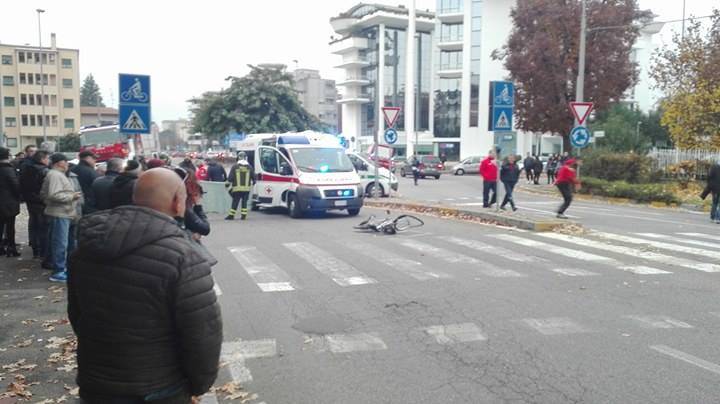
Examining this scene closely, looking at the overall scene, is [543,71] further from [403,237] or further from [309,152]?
[403,237]

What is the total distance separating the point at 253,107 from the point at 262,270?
30.8 meters

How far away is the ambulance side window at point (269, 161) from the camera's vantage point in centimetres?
1880

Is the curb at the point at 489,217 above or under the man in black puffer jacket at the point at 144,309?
under

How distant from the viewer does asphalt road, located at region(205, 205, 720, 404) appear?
5.07 meters

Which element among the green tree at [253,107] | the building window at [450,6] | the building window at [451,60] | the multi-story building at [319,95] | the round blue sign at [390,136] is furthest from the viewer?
the multi-story building at [319,95]

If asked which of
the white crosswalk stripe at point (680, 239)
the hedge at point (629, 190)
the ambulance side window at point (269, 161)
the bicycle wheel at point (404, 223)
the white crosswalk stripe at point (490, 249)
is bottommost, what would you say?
the white crosswalk stripe at point (490, 249)

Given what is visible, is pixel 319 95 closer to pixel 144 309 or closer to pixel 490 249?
pixel 490 249

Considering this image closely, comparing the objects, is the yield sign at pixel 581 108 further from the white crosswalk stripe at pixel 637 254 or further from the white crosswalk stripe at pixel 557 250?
the white crosswalk stripe at pixel 557 250

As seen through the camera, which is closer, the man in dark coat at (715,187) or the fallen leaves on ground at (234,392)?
the fallen leaves on ground at (234,392)

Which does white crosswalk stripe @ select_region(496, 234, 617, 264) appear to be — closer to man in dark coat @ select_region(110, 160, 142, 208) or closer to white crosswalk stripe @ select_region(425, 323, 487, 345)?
white crosswalk stripe @ select_region(425, 323, 487, 345)

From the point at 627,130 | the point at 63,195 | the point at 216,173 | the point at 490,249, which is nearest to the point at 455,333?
the point at 490,249

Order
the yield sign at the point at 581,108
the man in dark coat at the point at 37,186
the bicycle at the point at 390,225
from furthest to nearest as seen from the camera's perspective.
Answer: the yield sign at the point at 581,108
the bicycle at the point at 390,225
the man in dark coat at the point at 37,186

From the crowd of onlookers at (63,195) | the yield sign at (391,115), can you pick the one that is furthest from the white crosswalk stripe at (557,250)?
the yield sign at (391,115)

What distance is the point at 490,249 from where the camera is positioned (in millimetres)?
11578
